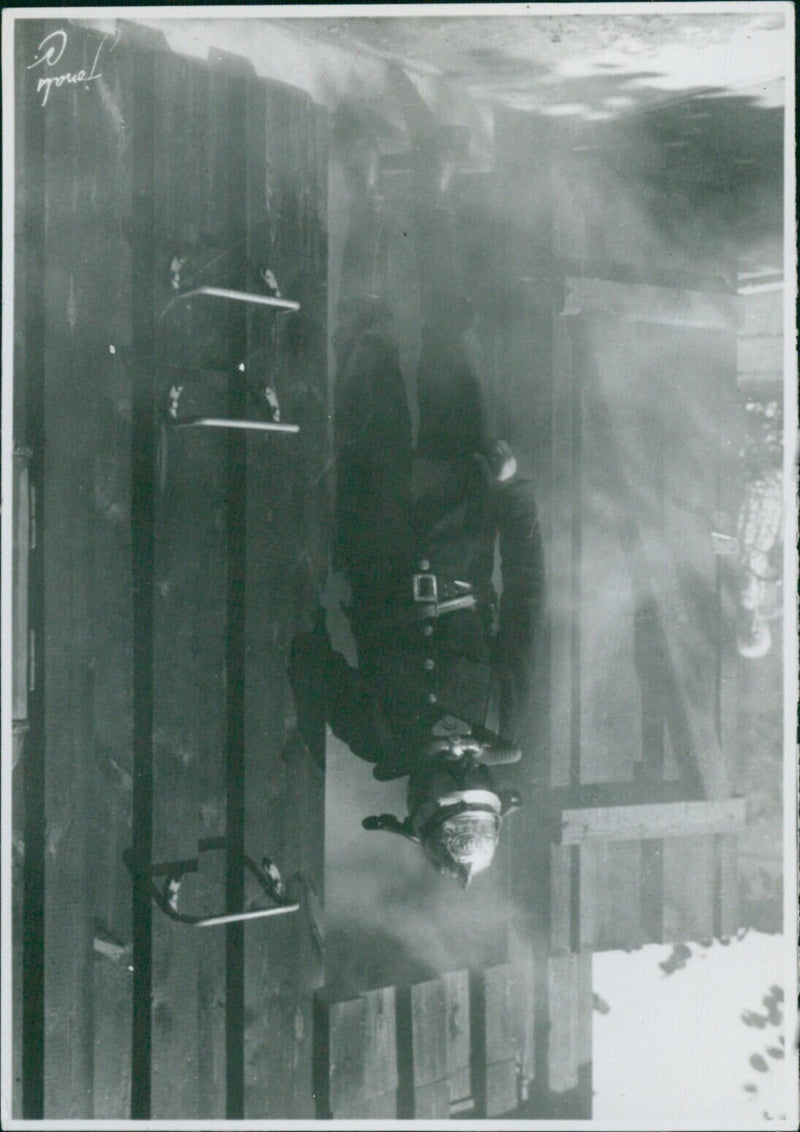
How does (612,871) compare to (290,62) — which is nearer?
(290,62)

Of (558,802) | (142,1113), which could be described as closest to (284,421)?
(558,802)

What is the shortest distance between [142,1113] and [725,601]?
2.24m

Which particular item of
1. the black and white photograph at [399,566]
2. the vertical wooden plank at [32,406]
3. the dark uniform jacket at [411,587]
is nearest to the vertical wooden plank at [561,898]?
the black and white photograph at [399,566]

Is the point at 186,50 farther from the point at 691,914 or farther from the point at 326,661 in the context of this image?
the point at 691,914

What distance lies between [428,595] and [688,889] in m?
1.31

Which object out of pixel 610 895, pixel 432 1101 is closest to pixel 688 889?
pixel 610 895

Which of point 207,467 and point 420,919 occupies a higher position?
point 207,467

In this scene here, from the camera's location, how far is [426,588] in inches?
101

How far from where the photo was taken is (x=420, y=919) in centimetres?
278

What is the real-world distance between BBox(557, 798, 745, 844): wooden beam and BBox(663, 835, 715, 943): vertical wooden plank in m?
0.06

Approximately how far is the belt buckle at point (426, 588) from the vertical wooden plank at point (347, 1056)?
119 centimetres

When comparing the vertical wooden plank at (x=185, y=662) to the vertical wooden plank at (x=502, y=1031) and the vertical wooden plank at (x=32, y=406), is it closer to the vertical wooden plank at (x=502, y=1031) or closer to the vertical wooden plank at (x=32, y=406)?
the vertical wooden plank at (x=32, y=406)

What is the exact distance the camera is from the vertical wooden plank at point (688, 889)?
2.88 m

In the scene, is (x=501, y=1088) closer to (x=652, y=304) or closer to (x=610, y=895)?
(x=610, y=895)
